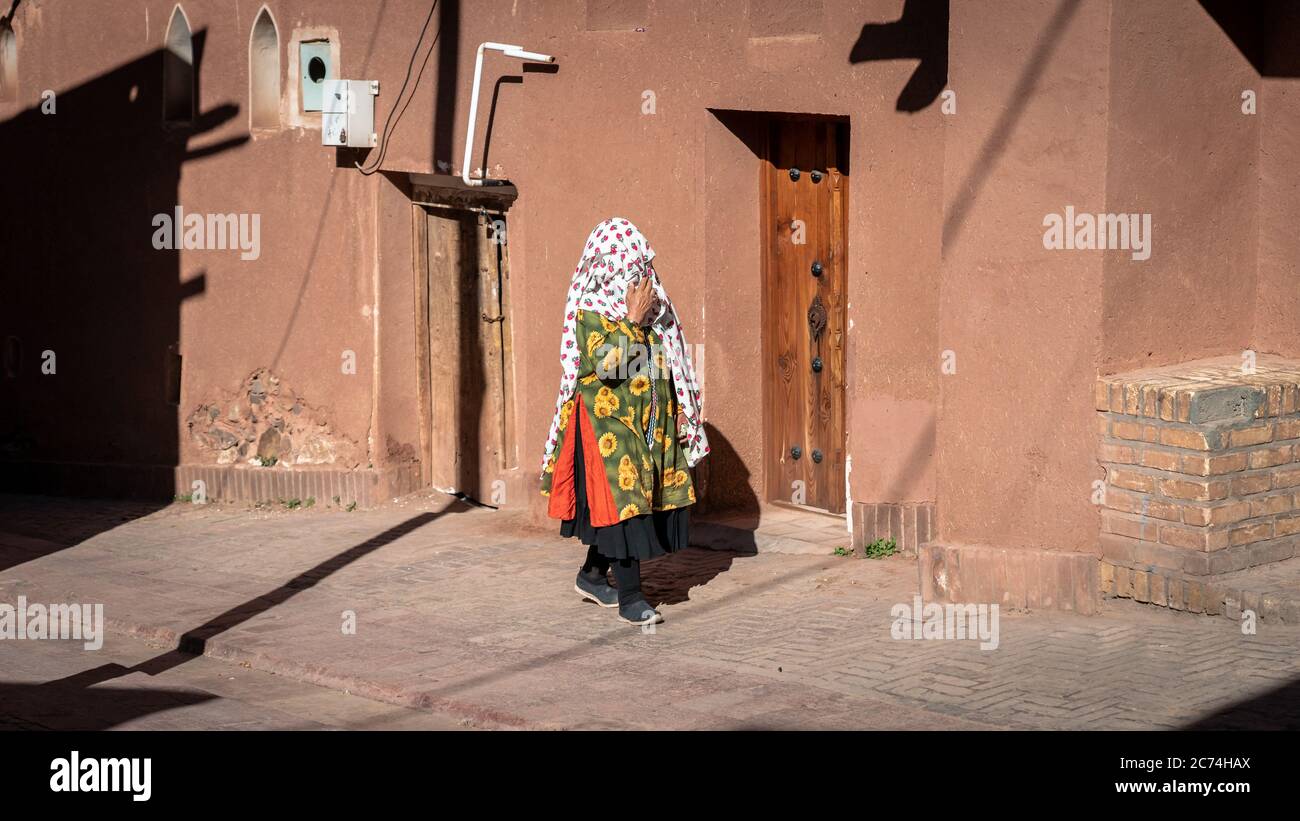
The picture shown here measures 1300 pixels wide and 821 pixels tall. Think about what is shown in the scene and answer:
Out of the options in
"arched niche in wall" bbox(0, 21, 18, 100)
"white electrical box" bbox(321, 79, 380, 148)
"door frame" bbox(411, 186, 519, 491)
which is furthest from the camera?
"arched niche in wall" bbox(0, 21, 18, 100)

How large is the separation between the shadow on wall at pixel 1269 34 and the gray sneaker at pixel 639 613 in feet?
13.8

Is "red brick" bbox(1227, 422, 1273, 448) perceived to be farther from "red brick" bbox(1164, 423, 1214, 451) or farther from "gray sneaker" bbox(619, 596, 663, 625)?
"gray sneaker" bbox(619, 596, 663, 625)

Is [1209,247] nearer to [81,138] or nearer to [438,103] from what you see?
[438,103]

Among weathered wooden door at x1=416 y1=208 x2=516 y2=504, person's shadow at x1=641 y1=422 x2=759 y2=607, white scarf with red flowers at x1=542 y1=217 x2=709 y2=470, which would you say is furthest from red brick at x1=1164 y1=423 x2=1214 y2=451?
weathered wooden door at x1=416 y1=208 x2=516 y2=504

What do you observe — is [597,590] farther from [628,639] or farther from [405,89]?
[405,89]

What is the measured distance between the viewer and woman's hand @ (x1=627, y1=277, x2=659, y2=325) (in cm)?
815

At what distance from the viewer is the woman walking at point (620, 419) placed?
26.4ft

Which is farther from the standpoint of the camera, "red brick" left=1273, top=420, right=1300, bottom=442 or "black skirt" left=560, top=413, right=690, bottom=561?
"black skirt" left=560, top=413, right=690, bottom=561

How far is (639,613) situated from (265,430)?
539 centimetres

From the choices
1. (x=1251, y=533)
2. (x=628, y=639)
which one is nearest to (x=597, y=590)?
(x=628, y=639)

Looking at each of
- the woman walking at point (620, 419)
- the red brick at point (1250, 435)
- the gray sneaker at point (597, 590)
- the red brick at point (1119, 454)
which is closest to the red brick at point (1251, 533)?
the red brick at point (1250, 435)

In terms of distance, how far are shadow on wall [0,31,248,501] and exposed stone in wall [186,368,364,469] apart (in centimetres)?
38

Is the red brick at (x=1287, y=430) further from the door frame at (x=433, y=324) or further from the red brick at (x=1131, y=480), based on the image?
the door frame at (x=433, y=324)

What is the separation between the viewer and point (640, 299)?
8.15 meters
